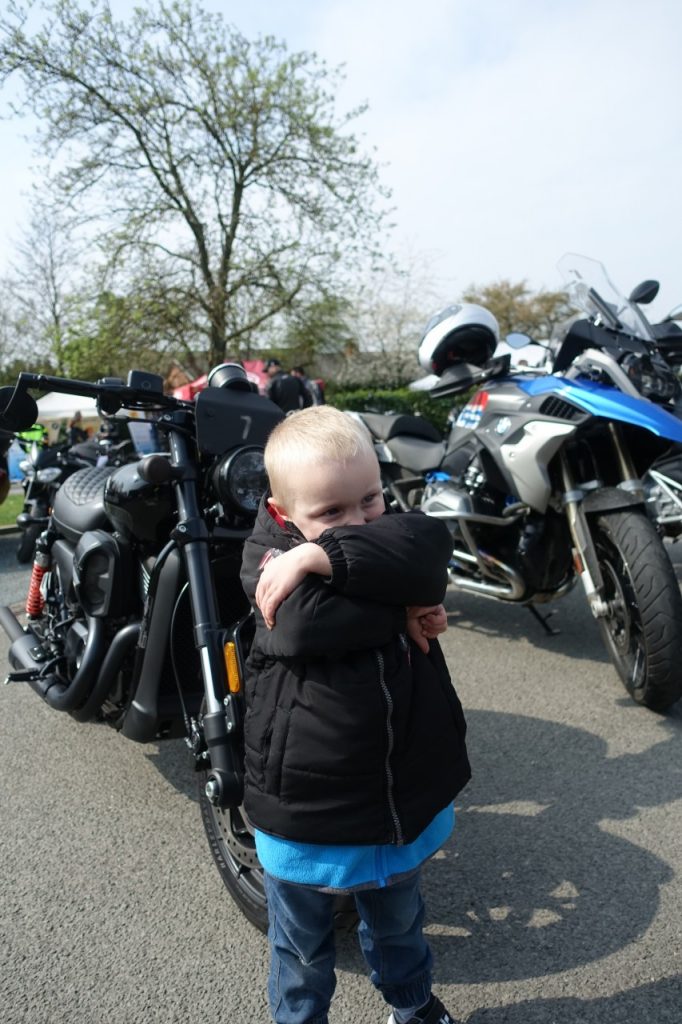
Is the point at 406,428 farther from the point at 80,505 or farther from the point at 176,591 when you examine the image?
the point at 176,591

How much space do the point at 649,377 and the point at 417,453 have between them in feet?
4.87

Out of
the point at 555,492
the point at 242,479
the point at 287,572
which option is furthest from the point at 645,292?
the point at 287,572

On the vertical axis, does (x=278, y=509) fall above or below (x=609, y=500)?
above

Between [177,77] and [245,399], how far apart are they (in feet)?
58.5

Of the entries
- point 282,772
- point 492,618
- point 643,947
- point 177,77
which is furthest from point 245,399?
point 177,77

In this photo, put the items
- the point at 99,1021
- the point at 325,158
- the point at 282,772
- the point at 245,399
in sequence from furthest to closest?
the point at 325,158 < the point at 245,399 < the point at 99,1021 < the point at 282,772

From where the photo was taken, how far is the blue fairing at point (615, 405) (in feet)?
10.6

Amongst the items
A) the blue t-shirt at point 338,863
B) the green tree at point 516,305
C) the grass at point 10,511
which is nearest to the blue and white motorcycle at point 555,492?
the blue t-shirt at point 338,863

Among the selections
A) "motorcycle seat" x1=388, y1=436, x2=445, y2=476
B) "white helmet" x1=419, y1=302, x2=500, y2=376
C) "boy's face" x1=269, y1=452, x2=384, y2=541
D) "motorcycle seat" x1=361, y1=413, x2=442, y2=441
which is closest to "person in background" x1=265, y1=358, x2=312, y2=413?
"motorcycle seat" x1=361, y1=413, x2=442, y2=441

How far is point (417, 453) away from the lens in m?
4.74

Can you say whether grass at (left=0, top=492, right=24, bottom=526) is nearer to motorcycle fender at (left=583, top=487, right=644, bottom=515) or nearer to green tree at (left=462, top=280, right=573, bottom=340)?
motorcycle fender at (left=583, top=487, right=644, bottom=515)

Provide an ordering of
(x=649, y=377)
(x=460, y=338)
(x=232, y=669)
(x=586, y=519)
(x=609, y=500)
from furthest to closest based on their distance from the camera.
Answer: (x=460, y=338), (x=649, y=377), (x=586, y=519), (x=609, y=500), (x=232, y=669)

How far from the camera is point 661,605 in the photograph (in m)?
2.98

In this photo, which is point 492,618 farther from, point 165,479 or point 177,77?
point 177,77
